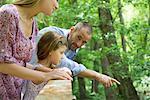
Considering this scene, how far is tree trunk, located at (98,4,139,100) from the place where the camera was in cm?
607

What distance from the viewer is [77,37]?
2893mm

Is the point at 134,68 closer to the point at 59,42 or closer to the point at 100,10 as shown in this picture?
the point at 100,10

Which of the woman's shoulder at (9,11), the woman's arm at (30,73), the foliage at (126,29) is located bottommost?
the woman's arm at (30,73)

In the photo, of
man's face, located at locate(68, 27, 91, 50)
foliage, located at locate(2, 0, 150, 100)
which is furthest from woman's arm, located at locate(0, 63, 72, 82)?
foliage, located at locate(2, 0, 150, 100)

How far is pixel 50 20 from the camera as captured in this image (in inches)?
261

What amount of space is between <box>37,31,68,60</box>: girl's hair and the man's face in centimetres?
85

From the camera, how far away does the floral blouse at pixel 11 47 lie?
1.65 meters

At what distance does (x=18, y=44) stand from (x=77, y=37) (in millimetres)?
Answer: 1188

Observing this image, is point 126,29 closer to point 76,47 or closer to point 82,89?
point 76,47

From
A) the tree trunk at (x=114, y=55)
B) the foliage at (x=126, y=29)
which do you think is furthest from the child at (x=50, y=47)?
the tree trunk at (x=114, y=55)

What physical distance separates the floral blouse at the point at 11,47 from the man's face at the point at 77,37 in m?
0.91

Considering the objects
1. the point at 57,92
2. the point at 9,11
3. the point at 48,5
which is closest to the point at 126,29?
the point at 48,5

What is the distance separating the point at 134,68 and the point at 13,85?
368 centimetres

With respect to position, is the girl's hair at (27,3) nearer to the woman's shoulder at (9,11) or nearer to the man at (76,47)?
the woman's shoulder at (9,11)
